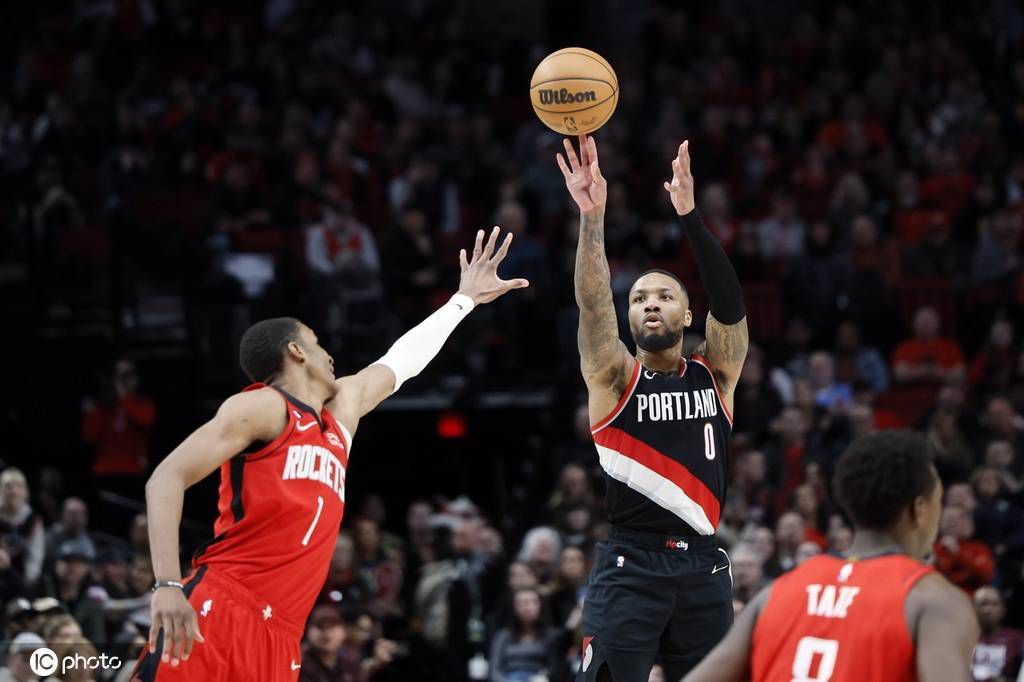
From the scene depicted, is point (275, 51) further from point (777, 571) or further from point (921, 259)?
point (777, 571)

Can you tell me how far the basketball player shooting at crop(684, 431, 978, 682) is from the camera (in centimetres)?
419

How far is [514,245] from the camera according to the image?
654 inches

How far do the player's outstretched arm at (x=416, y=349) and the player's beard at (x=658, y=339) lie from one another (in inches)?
24.6

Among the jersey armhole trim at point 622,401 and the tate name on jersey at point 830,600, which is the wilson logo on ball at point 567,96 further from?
the tate name on jersey at point 830,600

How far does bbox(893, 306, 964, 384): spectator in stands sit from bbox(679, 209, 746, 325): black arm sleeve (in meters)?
8.73

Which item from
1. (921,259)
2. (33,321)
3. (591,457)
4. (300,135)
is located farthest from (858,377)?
(33,321)

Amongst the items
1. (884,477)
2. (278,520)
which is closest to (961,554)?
(278,520)

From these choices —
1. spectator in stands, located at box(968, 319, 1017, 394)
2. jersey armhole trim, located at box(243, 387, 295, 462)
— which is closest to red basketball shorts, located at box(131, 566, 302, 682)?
jersey armhole trim, located at box(243, 387, 295, 462)

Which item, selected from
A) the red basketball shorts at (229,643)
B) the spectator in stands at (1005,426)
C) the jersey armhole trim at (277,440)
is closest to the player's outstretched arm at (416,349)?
the jersey armhole trim at (277,440)

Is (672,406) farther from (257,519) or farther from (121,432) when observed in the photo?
(121,432)

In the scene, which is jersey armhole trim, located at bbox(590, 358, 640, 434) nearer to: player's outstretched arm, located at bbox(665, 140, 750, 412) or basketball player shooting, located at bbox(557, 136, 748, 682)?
basketball player shooting, located at bbox(557, 136, 748, 682)

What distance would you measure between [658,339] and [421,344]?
3.64 ft

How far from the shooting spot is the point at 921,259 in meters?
16.9

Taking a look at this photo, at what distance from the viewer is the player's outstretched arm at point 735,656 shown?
4441 mm
